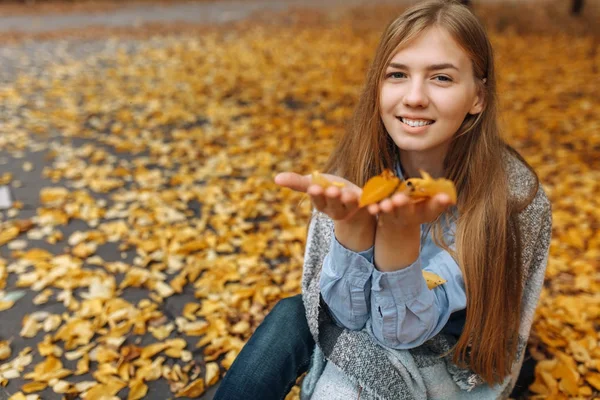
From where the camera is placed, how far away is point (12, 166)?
411 cm

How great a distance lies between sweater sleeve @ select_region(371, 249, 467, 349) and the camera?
1.26 m

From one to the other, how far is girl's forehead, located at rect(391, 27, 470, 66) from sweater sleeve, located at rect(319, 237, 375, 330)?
0.56 m

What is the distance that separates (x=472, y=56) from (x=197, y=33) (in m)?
8.29

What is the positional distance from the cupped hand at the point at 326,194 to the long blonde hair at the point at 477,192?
535 mm

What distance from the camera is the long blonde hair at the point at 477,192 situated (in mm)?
1477

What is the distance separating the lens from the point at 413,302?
51.1 inches

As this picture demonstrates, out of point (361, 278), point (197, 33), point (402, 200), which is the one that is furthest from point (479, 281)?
point (197, 33)

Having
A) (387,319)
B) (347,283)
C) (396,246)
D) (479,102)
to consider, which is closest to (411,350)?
(387,319)

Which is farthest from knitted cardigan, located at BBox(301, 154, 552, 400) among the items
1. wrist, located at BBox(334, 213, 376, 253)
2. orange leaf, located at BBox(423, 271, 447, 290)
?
wrist, located at BBox(334, 213, 376, 253)

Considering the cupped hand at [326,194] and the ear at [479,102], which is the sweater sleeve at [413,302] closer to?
the cupped hand at [326,194]

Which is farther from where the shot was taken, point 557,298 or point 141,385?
point 557,298

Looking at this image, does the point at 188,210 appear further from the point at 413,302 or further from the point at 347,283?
the point at 413,302

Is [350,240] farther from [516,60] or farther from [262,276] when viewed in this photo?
[516,60]

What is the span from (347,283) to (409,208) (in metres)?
0.39
